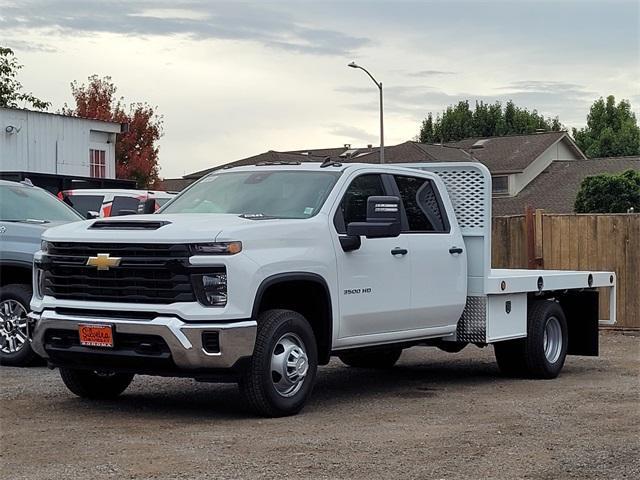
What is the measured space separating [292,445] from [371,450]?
52cm

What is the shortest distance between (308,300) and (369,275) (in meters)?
0.63

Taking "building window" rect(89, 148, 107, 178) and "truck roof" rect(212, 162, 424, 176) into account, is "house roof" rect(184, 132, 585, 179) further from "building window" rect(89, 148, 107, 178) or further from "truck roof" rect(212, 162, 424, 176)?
"truck roof" rect(212, 162, 424, 176)

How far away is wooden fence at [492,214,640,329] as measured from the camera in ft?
54.8

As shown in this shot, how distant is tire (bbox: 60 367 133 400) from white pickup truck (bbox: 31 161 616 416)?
1 cm

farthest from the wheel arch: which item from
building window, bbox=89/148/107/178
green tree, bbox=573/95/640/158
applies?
green tree, bbox=573/95/640/158

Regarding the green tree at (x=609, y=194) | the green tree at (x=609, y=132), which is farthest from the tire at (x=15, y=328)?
the green tree at (x=609, y=132)

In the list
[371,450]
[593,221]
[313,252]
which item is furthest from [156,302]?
[593,221]

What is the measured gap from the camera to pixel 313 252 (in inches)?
346

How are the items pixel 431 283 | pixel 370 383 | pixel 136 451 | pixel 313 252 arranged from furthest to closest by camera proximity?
1. pixel 370 383
2. pixel 431 283
3. pixel 313 252
4. pixel 136 451

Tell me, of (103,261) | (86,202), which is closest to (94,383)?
(103,261)

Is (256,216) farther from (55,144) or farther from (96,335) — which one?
(55,144)

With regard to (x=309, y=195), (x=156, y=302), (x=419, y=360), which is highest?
(x=309, y=195)

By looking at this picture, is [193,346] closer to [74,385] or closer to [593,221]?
[74,385]

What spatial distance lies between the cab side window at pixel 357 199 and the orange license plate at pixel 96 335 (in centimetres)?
206
